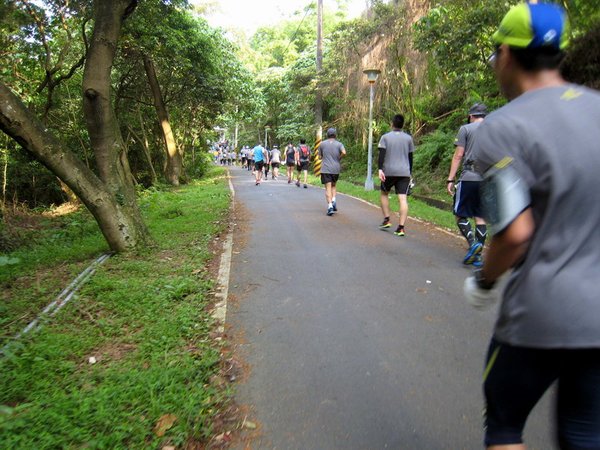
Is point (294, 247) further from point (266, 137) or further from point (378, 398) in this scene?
point (266, 137)

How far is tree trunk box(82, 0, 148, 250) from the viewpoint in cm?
663

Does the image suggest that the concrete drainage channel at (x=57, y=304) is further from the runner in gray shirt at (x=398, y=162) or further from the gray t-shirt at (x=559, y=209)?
the runner in gray shirt at (x=398, y=162)

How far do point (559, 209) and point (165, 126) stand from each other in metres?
19.5

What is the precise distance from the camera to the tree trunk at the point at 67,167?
5.30m

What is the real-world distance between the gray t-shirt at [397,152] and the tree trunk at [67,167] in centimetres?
408

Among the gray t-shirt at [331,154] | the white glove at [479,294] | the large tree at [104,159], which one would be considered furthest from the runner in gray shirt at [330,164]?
the white glove at [479,294]

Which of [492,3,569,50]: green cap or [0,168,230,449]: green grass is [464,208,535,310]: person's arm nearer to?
[492,3,569,50]: green cap

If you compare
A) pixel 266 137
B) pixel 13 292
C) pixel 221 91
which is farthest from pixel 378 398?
pixel 266 137

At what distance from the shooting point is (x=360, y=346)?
12.1 feet

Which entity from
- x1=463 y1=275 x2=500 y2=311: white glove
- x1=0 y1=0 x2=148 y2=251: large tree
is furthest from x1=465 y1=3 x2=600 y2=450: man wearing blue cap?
x1=0 y1=0 x2=148 y2=251: large tree

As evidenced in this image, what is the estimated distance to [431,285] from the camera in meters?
5.14

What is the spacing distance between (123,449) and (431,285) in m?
3.65

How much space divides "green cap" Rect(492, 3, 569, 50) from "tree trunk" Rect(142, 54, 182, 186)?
636 inches

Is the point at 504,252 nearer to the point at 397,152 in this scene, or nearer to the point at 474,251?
the point at 474,251
